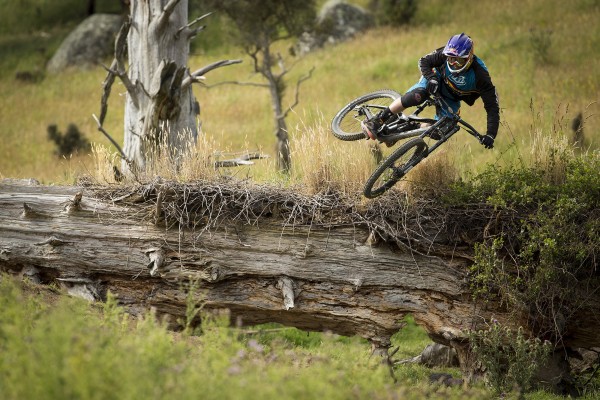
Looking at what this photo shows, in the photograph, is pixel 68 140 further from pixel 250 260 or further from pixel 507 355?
pixel 507 355

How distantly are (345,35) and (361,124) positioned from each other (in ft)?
102

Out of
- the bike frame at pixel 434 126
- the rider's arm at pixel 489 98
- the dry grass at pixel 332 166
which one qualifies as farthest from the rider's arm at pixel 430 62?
the dry grass at pixel 332 166

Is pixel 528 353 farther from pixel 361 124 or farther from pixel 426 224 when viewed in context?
pixel 361 124

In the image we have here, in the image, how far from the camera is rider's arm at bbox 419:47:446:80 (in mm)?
11406

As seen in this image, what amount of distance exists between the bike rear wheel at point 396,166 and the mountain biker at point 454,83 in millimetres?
662

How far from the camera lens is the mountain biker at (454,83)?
36.5 ft

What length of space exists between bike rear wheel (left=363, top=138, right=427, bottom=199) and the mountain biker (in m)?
0.66

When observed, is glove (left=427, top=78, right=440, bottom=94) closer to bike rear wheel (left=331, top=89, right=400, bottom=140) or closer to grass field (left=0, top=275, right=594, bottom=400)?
bike rear wheel (left=331, top=89, right=400, bottom=140)

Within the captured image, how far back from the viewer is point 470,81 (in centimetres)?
1134

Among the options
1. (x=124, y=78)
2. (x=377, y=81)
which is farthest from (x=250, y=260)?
(x=377, y=81)

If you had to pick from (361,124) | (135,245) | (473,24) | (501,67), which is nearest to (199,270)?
(135,245)

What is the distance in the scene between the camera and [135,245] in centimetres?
1139

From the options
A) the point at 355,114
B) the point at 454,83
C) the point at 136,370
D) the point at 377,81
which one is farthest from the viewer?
the point at 377,81

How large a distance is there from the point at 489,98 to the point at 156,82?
19.5ft
